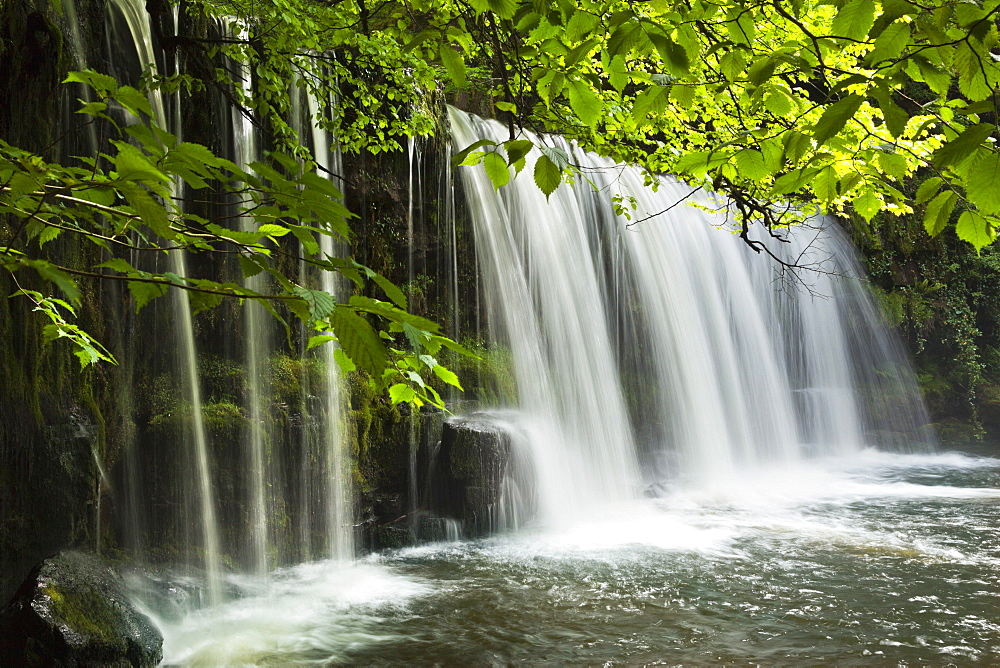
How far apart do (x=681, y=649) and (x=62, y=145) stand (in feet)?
17.9

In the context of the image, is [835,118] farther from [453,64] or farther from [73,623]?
[73,623]

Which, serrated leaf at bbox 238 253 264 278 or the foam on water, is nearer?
serrated leaf at bbox 238 253 264 278

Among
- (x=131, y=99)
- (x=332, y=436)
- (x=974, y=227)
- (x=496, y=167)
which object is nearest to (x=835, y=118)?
(x=974, y=227)

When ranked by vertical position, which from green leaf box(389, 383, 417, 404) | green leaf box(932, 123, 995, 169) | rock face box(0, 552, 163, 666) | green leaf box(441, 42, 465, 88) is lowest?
rock face box(0, 552, 163, 666)

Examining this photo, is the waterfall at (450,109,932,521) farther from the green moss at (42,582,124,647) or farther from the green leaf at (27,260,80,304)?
the green leaf at (27,260,80,304)

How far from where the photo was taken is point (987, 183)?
4.92 feet

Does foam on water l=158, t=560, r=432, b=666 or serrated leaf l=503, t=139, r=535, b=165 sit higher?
serrated leaf l=503, t=139, r=535, b=165

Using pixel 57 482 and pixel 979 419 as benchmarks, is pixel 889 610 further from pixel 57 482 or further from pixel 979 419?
pixel 979 419

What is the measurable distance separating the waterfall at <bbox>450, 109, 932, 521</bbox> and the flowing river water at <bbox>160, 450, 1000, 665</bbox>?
62.4 inches

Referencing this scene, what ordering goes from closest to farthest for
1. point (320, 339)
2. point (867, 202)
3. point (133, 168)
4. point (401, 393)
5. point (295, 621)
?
point (133, 168) → point (401, 393) → point (320, 339) → point (867, 202) → point (295, 621)

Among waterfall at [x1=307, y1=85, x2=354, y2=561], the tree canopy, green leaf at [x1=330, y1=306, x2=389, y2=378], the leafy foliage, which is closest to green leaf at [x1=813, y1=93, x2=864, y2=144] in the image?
the tree canopy

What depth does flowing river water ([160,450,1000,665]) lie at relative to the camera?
14.7 ft

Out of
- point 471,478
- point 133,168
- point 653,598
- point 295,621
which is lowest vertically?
point 653,598

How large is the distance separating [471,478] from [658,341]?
434 centimetres
